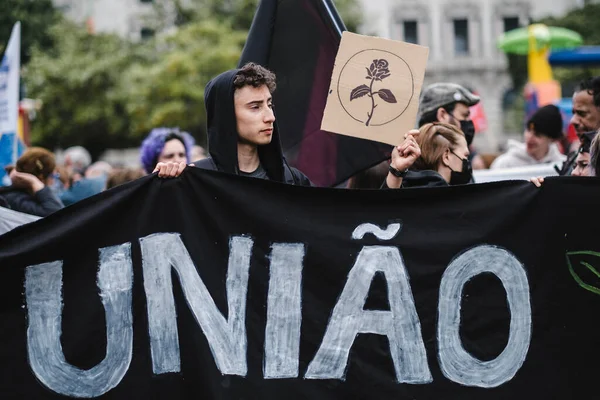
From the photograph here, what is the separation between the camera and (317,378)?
131 inches

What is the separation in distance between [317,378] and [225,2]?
3603 centimetres

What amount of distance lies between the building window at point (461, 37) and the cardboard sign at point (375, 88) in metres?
50.0

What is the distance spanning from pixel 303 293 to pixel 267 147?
668 mm

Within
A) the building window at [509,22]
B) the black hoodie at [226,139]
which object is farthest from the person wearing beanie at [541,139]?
the building window at [509,22]

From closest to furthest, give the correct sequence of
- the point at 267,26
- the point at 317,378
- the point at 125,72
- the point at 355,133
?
1. the point at 317,378
2. the point at 355,133
3. the point at 267,26
4. the point at 125,72

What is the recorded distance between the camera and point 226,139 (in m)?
3.60

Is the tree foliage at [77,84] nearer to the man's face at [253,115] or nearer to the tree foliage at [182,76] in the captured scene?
the tree foliage at [182,76]

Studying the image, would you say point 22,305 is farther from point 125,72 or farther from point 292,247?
point 125,72

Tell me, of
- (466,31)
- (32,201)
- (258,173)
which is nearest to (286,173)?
(258,173)

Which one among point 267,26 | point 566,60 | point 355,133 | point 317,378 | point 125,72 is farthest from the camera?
point 125,72

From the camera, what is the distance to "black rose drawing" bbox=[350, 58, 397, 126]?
13.1 feet

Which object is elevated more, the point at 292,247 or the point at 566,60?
the point at 566,60

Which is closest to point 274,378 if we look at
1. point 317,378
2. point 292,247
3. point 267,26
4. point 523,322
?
point 317,378

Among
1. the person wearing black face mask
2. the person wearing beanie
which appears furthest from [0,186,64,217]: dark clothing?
the person wearing beanie
